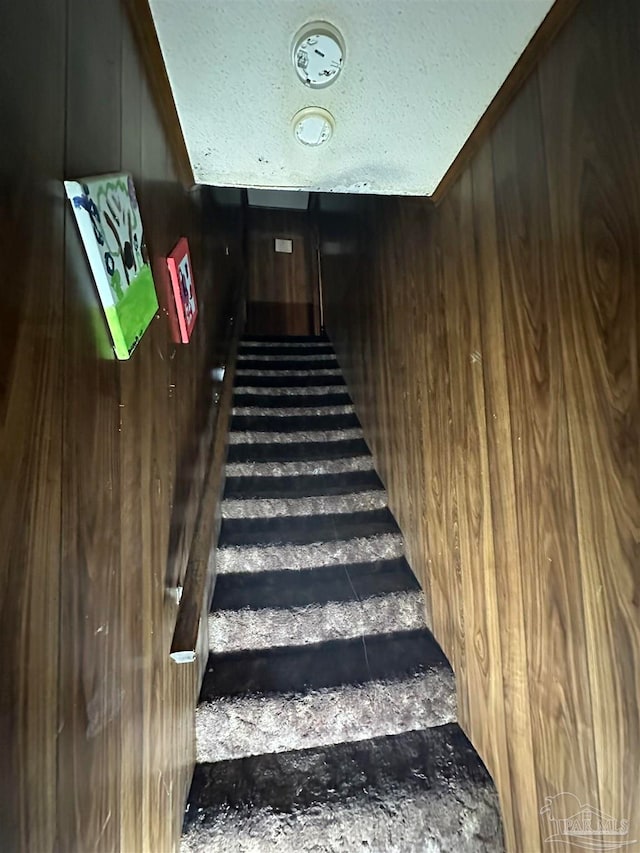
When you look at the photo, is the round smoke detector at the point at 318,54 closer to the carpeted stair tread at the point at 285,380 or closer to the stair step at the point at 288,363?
the carpeted stair tread at the point at 285,380

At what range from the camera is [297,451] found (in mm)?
2555

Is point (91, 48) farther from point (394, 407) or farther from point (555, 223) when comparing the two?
point (394, 407)

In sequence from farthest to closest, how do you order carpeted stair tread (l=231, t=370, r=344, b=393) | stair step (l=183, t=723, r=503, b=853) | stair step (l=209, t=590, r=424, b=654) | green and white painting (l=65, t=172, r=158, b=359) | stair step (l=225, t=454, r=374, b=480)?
carpeted stair tread (l=231, t=370, r=344, b=393)
stair step (l=225, t=454, r=374, b=480)
stair step (l=209, t=590, r=424, b=654)
stair step (l=183, t=723, r=503, b=853)
green and white painting (l=65, t=172, r=158, b=359)

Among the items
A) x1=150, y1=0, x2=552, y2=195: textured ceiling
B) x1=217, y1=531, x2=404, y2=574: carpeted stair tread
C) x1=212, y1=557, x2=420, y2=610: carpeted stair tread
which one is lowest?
x1=212, y1=557, x2=420, y2=610: carpeted stair tread

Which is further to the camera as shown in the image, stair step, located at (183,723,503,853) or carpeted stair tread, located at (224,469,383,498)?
carpeted stair tread, located at (224,469,383,498)

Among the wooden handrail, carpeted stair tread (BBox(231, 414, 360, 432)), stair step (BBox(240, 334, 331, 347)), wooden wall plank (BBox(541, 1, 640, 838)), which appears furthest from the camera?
stair step (BBox(240, 334, 331, 347))

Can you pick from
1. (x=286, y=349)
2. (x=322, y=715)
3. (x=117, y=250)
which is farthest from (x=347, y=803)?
(x=286, y=349)

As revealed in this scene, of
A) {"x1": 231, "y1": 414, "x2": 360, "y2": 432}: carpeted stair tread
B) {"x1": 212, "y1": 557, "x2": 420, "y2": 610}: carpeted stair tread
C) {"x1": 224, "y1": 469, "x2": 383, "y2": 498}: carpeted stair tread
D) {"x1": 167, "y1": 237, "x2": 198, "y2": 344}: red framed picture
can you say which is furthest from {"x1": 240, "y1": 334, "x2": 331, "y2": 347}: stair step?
{"x1": 167, "y1": 237, "x2": 198, "y2": 344}: red framed picture

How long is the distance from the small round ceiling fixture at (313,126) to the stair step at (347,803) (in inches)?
72.1

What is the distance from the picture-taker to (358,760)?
137 cm

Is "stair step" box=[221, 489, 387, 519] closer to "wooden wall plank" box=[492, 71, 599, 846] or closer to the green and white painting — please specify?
"wooden wall plank" box=[492, 71, 599, 846]

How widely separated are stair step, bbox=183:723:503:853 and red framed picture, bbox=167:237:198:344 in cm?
136

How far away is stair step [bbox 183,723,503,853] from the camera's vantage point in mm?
1177

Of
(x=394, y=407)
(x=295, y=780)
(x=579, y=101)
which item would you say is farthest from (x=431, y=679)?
(x=579, y=101)
